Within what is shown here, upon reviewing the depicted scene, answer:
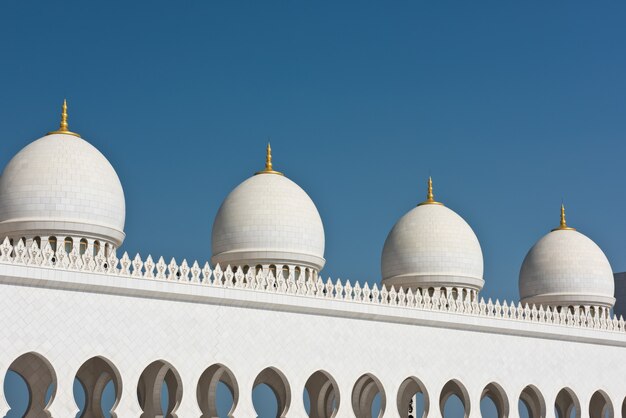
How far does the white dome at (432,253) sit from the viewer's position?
30000 millimetres

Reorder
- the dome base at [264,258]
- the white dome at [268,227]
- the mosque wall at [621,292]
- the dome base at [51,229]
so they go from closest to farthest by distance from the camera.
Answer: the dome base at [51,229] < the dome base at [264,258] < the white dome at [268,227] < the mosque wall at [621,292]

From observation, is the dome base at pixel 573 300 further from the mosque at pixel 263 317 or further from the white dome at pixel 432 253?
the white dome at pixel 432 253

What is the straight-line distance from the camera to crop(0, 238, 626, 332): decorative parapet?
788 inches

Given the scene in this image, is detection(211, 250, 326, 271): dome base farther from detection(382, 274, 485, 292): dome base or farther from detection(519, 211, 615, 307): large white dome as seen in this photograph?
detection(519, 211, 615, 307): large white dome

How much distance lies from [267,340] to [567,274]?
42.9 feet

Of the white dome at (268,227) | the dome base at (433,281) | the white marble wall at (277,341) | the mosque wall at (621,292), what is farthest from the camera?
the mosque wall at (621,292)

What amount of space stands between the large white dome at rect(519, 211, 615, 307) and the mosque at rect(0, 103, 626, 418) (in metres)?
0.06

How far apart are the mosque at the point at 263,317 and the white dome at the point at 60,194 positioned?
39mm

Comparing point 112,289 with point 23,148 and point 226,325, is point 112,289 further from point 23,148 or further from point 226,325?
point 23,148

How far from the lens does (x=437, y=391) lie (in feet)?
81.8

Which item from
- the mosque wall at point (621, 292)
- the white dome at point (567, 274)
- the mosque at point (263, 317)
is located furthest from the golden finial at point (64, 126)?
the mosque wall at point (621, 292)

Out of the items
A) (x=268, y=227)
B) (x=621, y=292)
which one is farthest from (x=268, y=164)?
(x=621, y=292)

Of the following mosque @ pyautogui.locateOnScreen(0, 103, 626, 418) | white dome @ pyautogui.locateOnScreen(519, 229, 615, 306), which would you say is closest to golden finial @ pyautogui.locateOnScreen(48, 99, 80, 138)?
mosque @ pyautogui.locateOnScreen(0, 103, 626, 418)

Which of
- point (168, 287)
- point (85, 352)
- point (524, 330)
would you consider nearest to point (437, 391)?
point (524, 330)
